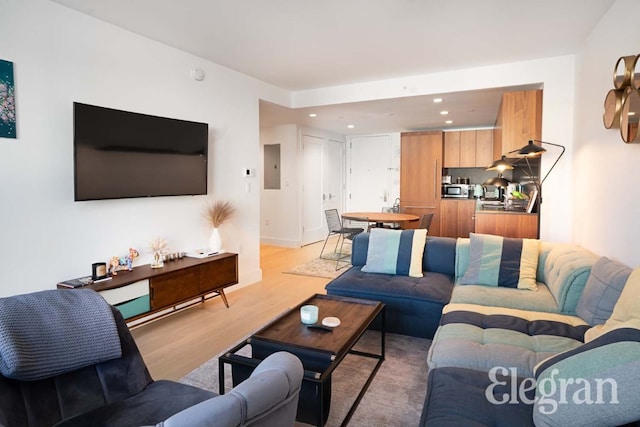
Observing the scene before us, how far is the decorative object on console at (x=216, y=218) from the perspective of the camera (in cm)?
409

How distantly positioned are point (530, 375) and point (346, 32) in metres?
2.98

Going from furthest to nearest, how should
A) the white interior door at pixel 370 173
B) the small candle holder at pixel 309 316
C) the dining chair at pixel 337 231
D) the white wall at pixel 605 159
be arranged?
1. the white interior door at pixel 370 173
2. the dining chair at pixel 337 231
3. the white wall at pixel 605 159
4. the small candle holder at pixel 309 316

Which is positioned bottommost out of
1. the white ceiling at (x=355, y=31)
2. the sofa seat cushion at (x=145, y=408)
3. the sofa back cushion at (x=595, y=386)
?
the sofa seat cushion at (x=145, y=408)

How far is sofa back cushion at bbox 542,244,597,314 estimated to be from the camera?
101 inches

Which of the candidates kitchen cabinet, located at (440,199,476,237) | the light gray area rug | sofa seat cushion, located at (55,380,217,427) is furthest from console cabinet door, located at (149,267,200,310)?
kitchen cabinet, located at (440,199,476,237)

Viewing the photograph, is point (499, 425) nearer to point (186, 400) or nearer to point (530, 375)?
point (530, 375)

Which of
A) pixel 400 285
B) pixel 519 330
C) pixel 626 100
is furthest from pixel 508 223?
pixel 519 330

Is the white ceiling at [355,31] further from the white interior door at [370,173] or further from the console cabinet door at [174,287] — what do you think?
the white interior door at [370,173]

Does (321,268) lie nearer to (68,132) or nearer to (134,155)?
(134,155)

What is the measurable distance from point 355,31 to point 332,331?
259cm

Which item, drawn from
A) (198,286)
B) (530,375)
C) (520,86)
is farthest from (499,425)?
(520,86)

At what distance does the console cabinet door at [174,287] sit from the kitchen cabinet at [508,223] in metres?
3.13

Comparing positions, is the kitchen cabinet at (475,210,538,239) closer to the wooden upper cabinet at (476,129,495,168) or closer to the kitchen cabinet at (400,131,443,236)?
the kitchen cabinet at (400,131,443,236)

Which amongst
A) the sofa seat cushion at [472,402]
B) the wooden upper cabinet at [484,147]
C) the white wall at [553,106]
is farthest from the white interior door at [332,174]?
the sofa seat cushion at [472,402]
